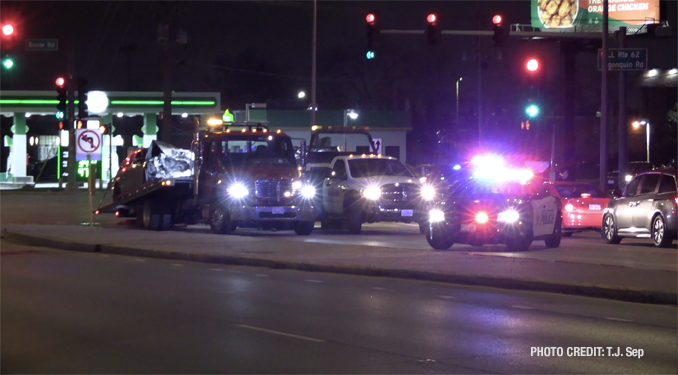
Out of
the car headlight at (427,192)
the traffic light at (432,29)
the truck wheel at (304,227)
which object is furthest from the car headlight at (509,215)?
the traffic light at (432,29)

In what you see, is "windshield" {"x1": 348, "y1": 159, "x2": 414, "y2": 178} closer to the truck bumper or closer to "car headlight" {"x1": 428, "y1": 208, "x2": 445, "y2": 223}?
the truck bumper

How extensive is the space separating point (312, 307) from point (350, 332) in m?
1.87

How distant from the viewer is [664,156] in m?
75.9

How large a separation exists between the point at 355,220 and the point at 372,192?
100cm

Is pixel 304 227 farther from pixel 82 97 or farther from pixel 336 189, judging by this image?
pixel 82 97

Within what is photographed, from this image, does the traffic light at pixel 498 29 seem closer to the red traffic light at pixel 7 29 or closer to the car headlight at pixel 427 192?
the car headlight at pixel 427 192

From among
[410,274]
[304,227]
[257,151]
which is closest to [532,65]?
[304,227]

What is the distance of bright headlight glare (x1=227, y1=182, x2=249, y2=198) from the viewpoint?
900 inches

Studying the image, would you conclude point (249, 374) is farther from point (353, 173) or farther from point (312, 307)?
point (353, 173)

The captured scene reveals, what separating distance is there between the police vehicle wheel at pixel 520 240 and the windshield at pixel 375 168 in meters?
6.58

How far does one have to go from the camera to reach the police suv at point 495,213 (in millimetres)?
18047

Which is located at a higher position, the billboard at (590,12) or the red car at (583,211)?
the billboard at (590,12)

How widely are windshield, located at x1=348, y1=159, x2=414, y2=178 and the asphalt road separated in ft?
31.3

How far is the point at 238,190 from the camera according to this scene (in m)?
22.9
